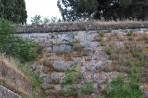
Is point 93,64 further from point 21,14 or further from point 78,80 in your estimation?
point 21,14

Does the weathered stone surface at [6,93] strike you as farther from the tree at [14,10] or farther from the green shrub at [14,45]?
the tree at [14,10]

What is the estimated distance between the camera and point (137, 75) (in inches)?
320

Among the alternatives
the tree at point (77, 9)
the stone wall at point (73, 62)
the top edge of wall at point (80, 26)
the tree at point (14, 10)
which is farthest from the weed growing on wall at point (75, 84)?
the tree at point (77, 9)

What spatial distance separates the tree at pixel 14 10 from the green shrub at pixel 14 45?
3.39 m

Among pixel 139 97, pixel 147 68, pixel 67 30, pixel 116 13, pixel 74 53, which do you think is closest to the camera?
pixel 139 97

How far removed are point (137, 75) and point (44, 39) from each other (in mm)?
2360

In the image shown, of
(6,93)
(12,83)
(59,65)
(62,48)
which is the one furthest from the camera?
(62,48)

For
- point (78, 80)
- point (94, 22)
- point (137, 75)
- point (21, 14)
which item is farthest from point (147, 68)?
point (21, 14)

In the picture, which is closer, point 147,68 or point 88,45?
point 147,68

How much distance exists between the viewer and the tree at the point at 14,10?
12.5m

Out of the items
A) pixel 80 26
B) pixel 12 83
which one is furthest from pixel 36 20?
pixel 12 83

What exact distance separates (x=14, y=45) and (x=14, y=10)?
14.8 feet

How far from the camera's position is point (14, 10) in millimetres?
13039

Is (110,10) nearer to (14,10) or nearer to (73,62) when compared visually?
(14,10)
